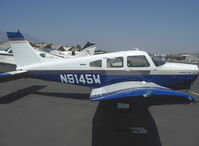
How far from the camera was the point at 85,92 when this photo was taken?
243 inches

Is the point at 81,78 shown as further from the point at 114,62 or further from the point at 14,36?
the point at 14,36

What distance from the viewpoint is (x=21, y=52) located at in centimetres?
533

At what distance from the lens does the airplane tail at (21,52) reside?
525 cm

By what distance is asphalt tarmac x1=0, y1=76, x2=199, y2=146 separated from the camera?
2.79 meters

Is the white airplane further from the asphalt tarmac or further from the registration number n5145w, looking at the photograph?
the asphalt tarmac

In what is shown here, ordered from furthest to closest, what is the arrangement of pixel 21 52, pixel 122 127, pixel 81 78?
pixel 21 52 → pixel 81 78 → pixel 122 127

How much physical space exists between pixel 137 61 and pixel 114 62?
2.38ft

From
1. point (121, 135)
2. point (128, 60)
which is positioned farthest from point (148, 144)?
point (128, 60)

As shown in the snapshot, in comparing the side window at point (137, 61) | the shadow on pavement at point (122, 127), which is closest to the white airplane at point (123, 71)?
the side window at point (137, 61)

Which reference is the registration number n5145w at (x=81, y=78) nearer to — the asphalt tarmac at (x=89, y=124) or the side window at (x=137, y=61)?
the asphalt tarmac at (x=89, y=124)

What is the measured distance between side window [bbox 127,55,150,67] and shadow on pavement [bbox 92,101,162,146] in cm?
145

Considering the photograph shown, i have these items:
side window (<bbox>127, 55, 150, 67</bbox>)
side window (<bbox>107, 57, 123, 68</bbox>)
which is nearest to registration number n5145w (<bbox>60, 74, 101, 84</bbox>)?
side window (<bbox>107, 57, 123, 68</bbox>)

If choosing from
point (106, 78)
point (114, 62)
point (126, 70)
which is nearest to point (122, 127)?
point (106, 78)

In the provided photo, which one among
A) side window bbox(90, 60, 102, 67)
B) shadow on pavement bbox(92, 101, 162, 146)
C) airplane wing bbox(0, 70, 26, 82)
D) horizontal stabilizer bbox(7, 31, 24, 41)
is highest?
horizontal stabilizer bbox(7, 31, 24, 41)
